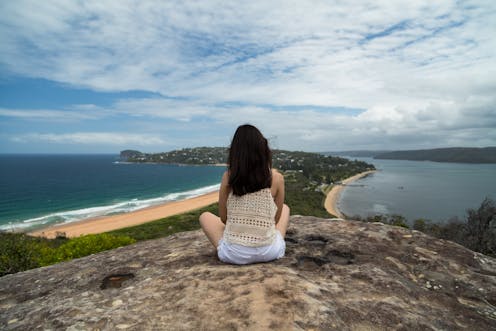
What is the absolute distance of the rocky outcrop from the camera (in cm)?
237

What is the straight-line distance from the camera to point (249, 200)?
342 cm

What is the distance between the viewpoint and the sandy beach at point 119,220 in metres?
33.5

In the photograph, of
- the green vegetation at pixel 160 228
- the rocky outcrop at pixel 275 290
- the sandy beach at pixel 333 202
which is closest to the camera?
the rocky outcrop at pixel 275 290

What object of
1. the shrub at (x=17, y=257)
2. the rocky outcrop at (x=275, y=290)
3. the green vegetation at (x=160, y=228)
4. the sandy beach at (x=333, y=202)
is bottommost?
the sandy beach at (x=333, y=202)

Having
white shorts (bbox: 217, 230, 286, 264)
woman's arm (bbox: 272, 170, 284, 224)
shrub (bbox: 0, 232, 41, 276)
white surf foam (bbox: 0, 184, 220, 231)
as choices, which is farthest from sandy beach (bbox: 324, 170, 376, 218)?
white shorts (bbox: 217, 230, 286, 264)

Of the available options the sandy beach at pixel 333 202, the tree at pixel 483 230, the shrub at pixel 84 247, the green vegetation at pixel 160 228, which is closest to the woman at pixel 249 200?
the shrub at pixel 84 247

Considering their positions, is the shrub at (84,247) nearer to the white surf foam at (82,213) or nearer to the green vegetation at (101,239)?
the green vegetation at (101,239)

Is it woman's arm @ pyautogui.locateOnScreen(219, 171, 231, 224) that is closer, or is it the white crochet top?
the white crochet top

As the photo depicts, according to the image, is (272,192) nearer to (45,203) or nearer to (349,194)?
(45,203)

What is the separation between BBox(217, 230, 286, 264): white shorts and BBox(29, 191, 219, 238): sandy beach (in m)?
33.7

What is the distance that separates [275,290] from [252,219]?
3.19 ft

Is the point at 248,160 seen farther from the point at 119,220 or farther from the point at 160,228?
→ the point at 119,220

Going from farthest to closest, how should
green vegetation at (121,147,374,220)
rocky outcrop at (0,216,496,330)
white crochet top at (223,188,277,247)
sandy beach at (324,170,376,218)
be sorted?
1. green vegetation at (121,147,374,220)
2. sandy beach at (324,170,376,218)
3. white crochet top at (223,188,277,247)
4. rocky outcrop at (0,216,496,330)

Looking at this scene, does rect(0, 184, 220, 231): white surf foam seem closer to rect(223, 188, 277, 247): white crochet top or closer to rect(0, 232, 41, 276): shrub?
rect(0, 232, 41, 276): shrub
